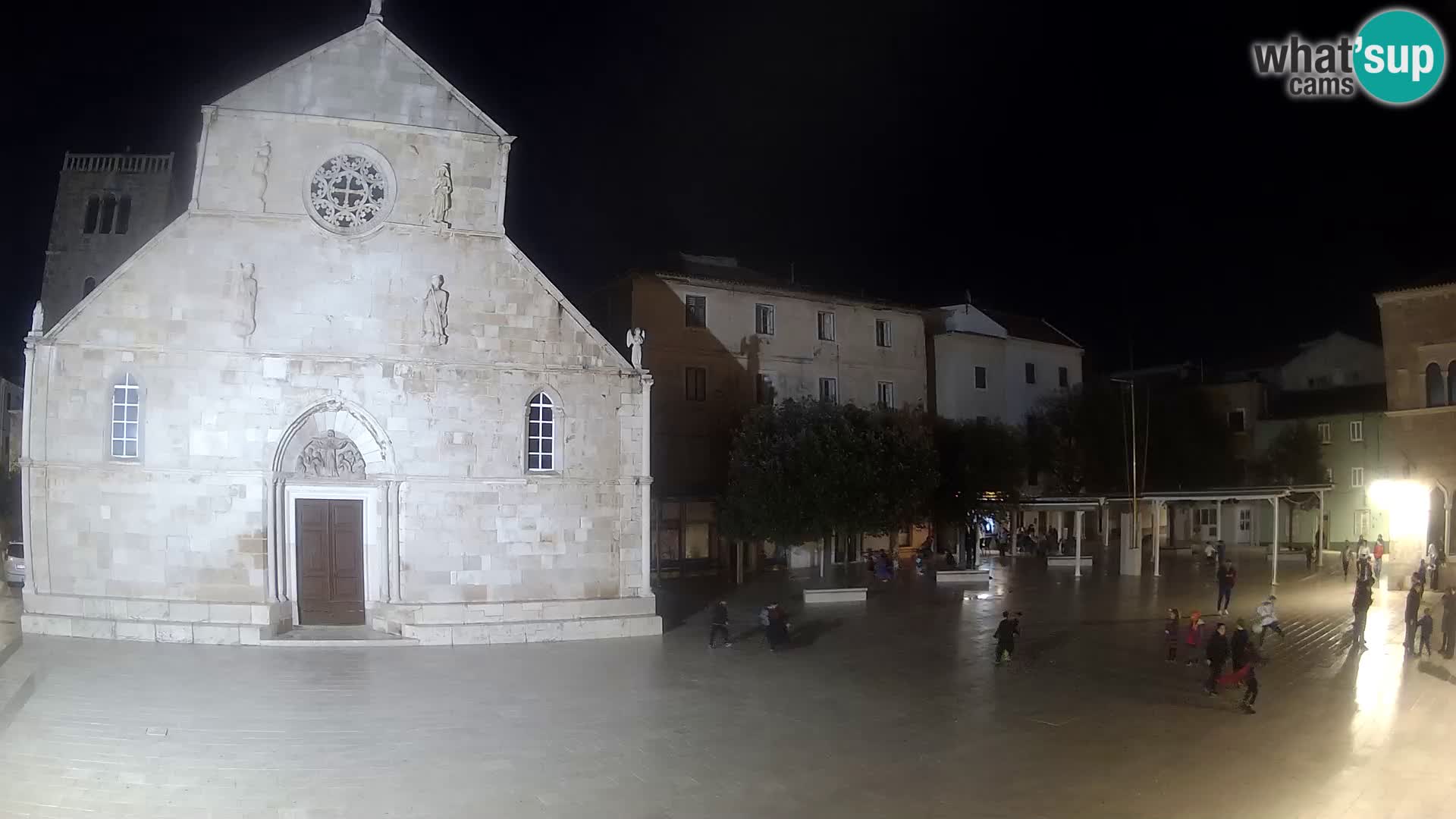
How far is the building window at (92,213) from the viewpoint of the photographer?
36344 mm

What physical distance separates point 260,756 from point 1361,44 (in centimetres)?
2250

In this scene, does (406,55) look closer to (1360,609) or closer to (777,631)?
(777,631)

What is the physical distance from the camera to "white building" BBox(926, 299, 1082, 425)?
4812 cm

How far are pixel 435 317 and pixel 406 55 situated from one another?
19.7ft

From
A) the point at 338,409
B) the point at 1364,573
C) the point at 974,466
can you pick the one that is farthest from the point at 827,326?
the point at 338,409

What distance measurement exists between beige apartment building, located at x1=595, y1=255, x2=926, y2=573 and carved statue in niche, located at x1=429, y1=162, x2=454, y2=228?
49.3 ft

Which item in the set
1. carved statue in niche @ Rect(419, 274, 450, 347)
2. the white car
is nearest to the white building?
carved statue in niche @ Rect(419, 274, 450, 347)

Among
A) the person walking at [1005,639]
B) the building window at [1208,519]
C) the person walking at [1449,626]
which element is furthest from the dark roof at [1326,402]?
the person walking at [1005,639]

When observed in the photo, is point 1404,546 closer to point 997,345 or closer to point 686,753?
point 997,345

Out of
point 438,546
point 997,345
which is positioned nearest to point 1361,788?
point 438,546

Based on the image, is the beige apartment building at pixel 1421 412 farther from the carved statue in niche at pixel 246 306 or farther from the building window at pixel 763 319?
the carved statue in niche at pixel 246 306

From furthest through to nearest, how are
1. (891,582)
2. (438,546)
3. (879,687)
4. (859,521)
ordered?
(891,582) → (859,521) → (438,546) → (879,687)

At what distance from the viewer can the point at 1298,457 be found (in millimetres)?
51500

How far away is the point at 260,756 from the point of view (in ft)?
41.1
